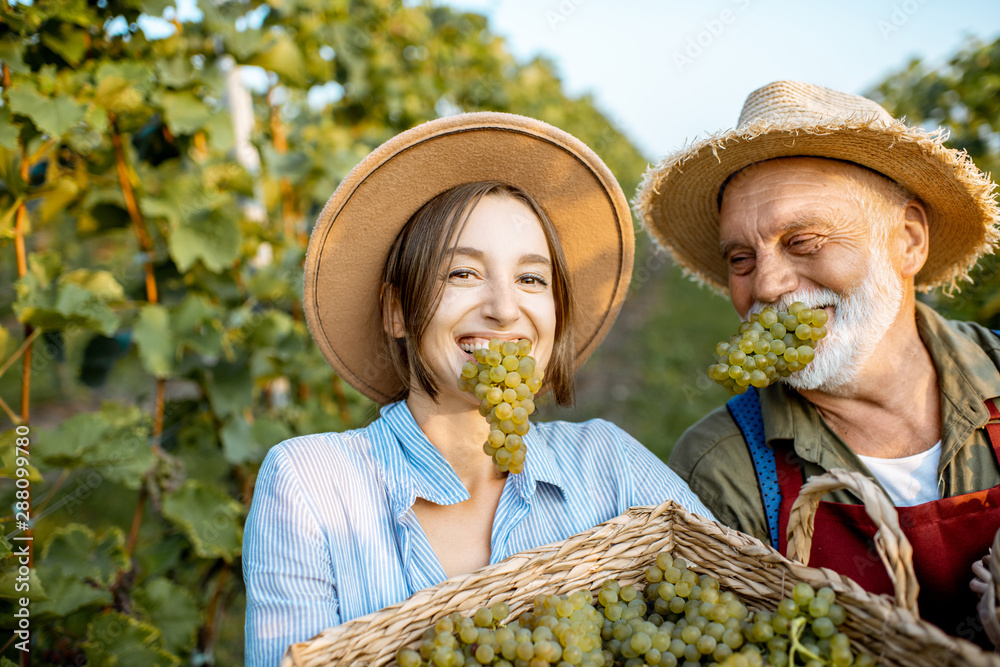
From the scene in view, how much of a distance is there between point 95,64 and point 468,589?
2.18 meters

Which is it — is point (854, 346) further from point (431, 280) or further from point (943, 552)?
point (431, 280)

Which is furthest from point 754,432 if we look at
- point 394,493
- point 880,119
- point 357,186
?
point 357,186

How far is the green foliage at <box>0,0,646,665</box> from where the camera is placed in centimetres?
214

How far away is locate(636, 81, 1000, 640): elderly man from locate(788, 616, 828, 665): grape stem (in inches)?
26.9

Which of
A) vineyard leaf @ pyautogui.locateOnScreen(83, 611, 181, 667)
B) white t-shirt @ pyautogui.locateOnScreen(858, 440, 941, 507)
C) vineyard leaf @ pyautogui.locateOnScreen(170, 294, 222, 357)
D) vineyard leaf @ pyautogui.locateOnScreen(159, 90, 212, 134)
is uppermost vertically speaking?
vineyard leaf @ pyautogui.locateOnScreen(159, 90, 212, 134)

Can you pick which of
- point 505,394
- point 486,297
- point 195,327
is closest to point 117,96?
point 195,327

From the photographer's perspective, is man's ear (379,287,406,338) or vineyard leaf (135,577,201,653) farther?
vineyard leaf (135,577,201,653)

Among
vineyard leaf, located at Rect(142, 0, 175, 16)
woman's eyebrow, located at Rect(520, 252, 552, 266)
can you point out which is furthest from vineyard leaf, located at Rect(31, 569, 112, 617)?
vineyard leaf, located at Rect(142, 0, 175, 16)

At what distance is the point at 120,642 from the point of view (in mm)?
2129

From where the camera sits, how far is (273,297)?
3.17 m

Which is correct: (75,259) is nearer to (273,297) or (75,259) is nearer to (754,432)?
(273,297)

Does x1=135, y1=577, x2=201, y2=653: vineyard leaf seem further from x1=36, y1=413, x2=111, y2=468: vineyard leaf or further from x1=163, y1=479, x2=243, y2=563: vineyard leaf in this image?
x1=36, y1=413, x2=111, y2=468: vineyard leaf

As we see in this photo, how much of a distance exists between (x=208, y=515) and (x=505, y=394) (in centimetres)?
151

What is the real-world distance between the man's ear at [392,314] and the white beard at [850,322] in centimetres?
113
